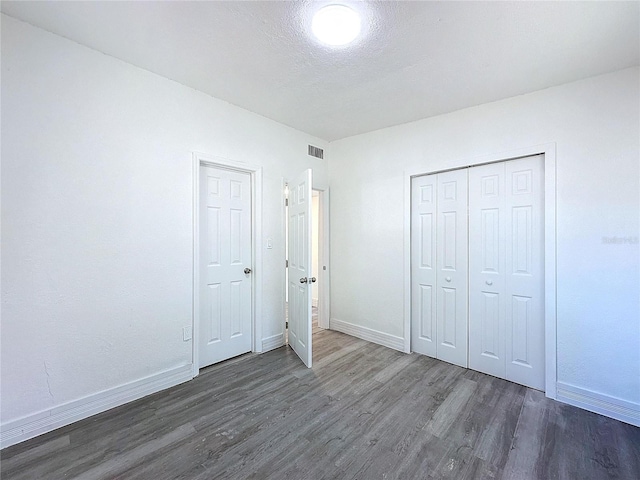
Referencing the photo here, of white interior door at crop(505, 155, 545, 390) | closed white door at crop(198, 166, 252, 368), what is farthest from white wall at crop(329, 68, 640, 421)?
closed white door at crop(198, 166, 252, 368)

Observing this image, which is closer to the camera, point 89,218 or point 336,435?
point 336,435

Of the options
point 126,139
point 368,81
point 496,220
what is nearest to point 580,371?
point 496,220

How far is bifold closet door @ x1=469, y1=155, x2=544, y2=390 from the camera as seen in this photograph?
256 cm

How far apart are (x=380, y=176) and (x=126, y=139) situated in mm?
2594

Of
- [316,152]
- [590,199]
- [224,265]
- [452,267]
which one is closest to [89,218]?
[224,265]

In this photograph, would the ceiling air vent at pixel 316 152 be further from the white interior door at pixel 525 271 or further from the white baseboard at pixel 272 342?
the white baseboard at pixel 272 342

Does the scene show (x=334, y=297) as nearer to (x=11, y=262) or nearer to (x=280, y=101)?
(x=280, y=101)

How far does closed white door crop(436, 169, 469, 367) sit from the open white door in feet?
4.62

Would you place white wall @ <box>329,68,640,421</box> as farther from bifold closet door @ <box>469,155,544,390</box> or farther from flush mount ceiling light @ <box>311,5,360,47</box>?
flush mount ceiling light @ <box>311,5,360,47</box>

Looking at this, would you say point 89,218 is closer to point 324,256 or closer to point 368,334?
point 324,256

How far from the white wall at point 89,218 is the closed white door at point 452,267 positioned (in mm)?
2465

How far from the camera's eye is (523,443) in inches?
73.6

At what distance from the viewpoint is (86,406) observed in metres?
2.07

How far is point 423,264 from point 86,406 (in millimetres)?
3211
